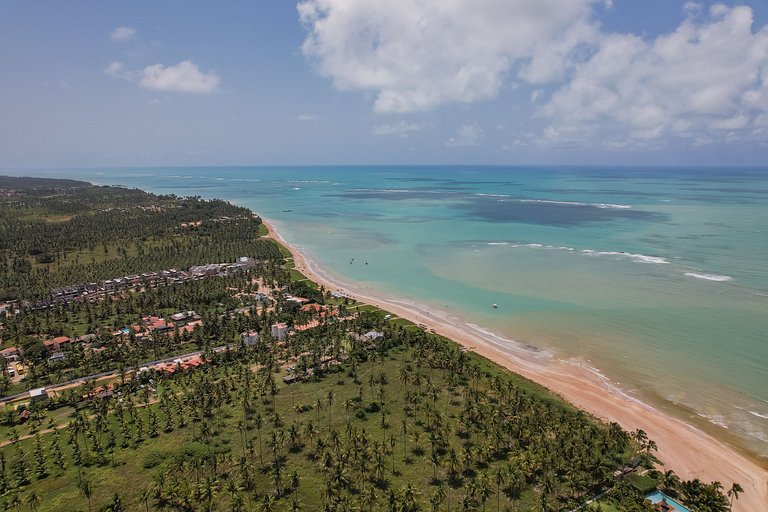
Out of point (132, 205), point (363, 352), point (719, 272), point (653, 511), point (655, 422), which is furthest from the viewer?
point (132, 205)

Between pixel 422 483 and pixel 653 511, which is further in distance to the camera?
pixel 422 483

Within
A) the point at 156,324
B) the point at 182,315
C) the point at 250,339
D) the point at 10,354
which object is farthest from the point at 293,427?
the point at 10,354

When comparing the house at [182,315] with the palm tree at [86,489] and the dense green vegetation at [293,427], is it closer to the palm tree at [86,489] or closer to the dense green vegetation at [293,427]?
the dense green vegetation at [293,427]

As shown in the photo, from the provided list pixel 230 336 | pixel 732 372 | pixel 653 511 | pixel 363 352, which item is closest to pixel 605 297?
pixel 732 372

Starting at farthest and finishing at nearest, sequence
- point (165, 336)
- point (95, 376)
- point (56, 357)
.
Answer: point (165, 336)
point (56, 357)
point (95, 376)

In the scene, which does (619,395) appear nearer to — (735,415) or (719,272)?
(735,415)

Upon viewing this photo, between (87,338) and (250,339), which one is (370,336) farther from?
(87,338)

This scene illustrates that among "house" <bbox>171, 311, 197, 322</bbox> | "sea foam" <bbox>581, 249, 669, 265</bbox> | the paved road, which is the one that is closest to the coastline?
the paved road
